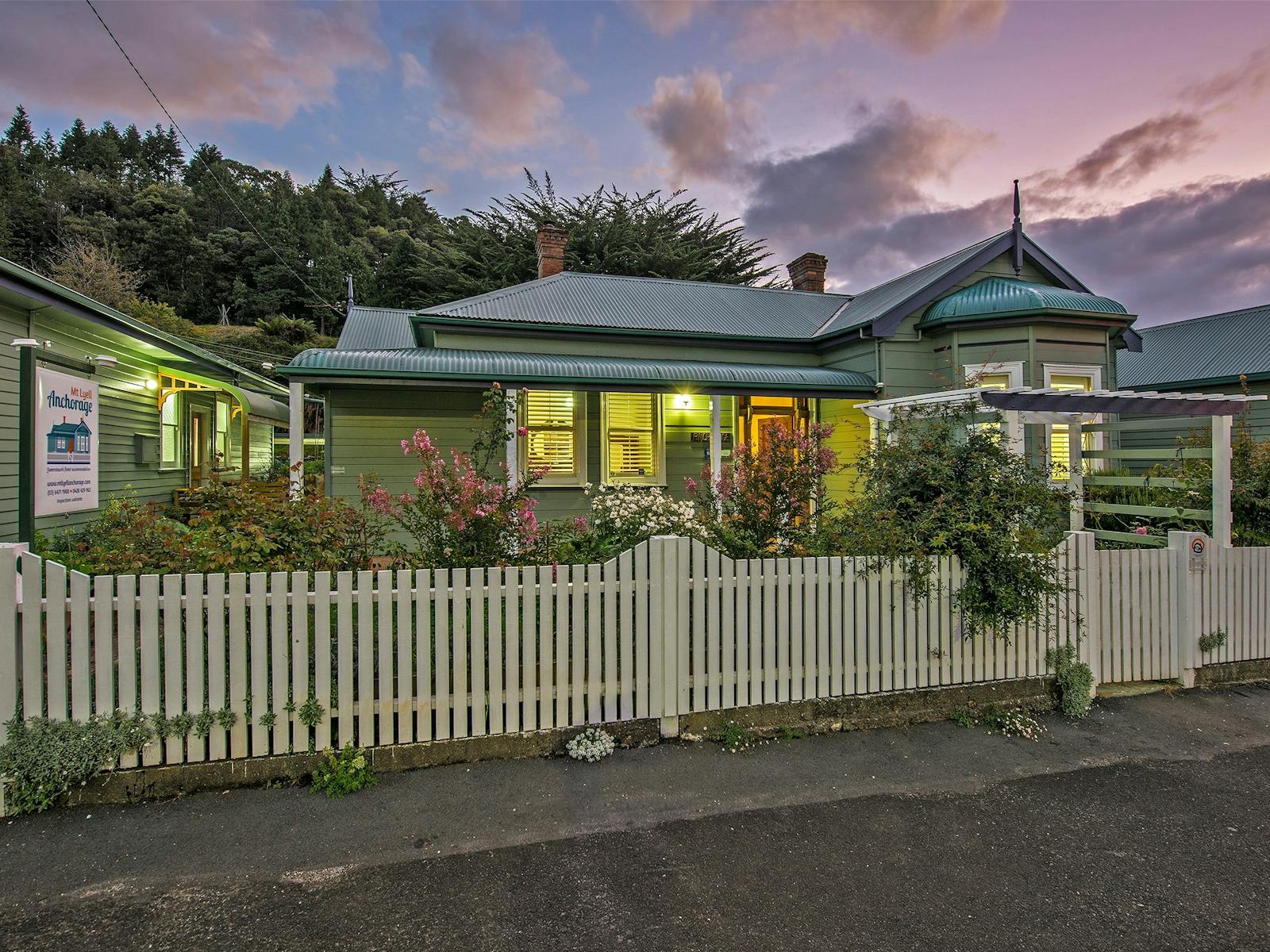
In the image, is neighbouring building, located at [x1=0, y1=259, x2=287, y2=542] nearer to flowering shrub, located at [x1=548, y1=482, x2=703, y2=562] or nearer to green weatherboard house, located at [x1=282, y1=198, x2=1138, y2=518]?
green weatherboard house, located at [x1=282, y1=198, x2=1138, y2=518]

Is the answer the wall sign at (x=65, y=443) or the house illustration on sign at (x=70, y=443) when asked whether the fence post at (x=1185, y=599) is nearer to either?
the wall sign at (x=65, y=443)

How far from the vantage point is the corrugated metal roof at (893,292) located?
10.7 m

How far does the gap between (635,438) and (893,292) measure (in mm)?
6295

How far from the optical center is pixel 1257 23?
7.75 m

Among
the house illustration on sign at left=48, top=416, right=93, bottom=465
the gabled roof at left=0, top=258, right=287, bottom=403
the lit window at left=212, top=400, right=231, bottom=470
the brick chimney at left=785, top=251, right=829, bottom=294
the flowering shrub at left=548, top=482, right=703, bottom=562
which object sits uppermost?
the brick chimney at left=785, top=251, right=829, bottom=294

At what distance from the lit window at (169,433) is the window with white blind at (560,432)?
7677 mm

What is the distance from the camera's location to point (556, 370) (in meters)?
9.26

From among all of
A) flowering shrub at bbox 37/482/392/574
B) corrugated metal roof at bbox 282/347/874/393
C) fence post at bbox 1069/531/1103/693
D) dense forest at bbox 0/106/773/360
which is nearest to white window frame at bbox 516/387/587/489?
corrugated metal roof at bbox 282/347/874/393

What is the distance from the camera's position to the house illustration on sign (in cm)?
771

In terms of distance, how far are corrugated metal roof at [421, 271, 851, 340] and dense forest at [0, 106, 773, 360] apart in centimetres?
1479

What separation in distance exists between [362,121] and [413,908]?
1872 cm

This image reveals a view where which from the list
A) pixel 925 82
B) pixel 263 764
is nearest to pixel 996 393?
pixel 263 764

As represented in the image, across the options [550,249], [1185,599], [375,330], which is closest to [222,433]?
[375,330]

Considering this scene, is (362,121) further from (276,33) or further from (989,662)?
(989,662)
